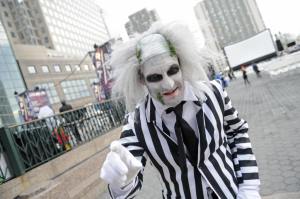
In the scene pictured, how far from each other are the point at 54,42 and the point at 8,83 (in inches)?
1471

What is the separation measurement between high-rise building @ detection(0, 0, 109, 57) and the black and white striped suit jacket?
8100cm

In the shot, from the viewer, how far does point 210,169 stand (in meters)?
1.78

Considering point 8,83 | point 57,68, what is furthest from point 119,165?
point 57,68

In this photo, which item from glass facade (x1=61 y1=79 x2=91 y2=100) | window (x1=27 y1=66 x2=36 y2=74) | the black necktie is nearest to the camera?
the black necktie

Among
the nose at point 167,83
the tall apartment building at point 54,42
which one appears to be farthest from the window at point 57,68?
the nose at point 167,83

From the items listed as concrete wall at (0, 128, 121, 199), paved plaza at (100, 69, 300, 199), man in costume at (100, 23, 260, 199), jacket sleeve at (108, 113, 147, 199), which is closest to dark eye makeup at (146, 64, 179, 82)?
man in costume at (100, 23, 260, 199)

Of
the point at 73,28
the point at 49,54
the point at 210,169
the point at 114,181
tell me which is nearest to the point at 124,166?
the point at 114,181

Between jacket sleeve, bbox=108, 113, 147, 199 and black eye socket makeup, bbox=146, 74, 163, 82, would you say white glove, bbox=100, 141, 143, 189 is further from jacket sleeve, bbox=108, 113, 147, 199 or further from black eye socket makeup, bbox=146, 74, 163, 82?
black eye socket makeup, bbox=146, 74, 163, 82

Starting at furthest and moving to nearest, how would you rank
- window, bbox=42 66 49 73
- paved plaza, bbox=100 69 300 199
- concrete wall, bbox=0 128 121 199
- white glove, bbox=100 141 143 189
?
window, bbox=42 66 49 73, concrete wall, bbox=0 128 121 199, paved plaza, bbox=100 69 300 199, white glove, bbox=100 141 143 189

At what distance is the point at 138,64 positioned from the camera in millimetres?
1871

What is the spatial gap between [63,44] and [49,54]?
25.8 metres

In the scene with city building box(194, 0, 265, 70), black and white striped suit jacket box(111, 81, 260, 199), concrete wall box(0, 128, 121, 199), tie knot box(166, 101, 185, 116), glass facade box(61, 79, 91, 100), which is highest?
city building box(194, 0, 265, 70)

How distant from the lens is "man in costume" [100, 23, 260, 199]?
69.3 inches

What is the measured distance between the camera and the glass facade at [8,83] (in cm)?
4927
